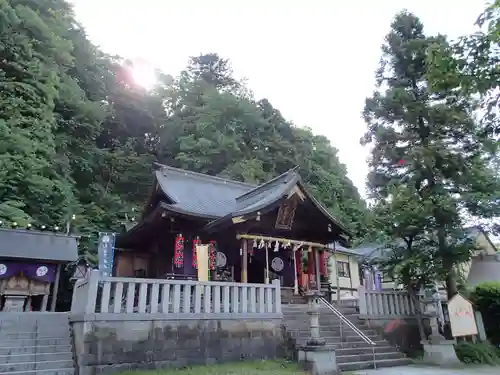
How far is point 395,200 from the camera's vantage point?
12.8m

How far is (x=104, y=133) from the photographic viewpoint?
31641 millimetres

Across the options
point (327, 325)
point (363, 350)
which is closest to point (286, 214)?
point (327, 325)

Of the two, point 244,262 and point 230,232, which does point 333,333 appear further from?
point 230,232

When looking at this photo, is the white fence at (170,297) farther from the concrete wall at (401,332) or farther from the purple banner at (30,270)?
the purple banner at (30,270)

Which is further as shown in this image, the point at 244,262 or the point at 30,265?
the point at 30,265

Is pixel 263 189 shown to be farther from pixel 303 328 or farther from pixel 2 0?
pixel 2 0

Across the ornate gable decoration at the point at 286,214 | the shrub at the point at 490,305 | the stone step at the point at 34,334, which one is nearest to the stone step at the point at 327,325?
the ornate gable decoration at the point at 286,214

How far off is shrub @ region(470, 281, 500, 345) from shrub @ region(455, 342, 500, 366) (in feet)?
5.65

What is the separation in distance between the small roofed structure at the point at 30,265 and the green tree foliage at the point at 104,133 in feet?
3.84

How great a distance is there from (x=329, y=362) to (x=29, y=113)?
1728cm

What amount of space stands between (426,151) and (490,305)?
6055mm

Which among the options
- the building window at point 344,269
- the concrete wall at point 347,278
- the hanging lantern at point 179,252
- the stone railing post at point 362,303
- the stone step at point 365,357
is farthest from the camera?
the building window at point 344,269

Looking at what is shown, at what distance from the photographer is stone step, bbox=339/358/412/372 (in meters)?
9.37

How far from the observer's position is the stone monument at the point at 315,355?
8.58 metres
